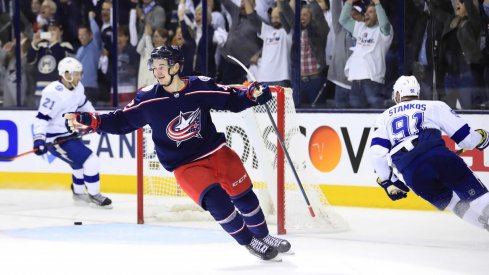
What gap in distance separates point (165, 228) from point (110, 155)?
2.87 metres

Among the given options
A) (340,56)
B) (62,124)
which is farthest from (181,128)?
(340,56)

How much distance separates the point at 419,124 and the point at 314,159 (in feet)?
9.65

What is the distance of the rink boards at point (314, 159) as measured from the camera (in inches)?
320

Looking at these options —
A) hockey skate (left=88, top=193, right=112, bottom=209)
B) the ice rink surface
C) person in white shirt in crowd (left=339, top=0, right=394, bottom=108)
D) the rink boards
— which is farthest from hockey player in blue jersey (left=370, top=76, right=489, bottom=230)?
hockey skate (left=88, top=193, right=112, bottom=209)

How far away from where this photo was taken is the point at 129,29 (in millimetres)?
10359

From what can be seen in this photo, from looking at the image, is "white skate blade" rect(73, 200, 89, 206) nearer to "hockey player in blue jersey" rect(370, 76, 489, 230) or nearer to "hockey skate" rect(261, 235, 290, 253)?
"hockey skate" rect(261, 235, 290, 253)

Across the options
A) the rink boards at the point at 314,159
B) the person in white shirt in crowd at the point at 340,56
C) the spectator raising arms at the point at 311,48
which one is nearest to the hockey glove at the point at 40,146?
the rink boards at the point at 314,159

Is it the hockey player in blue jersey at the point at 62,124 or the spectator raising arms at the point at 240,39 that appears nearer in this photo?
the hockey player in blue jersey at the point at 62,124

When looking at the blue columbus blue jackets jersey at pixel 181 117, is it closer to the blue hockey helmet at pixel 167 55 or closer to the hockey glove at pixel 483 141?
the blue hockey helmet at pixel 167 55

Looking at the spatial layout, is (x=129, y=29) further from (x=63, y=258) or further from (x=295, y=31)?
(x=63, y=258)

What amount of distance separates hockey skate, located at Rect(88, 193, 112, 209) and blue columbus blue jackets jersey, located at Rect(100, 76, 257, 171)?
3057 millimetres

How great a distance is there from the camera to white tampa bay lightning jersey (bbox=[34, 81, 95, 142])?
860cm

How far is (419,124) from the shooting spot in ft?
18.9

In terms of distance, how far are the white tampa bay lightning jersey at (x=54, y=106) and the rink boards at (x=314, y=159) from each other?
1.16 m
